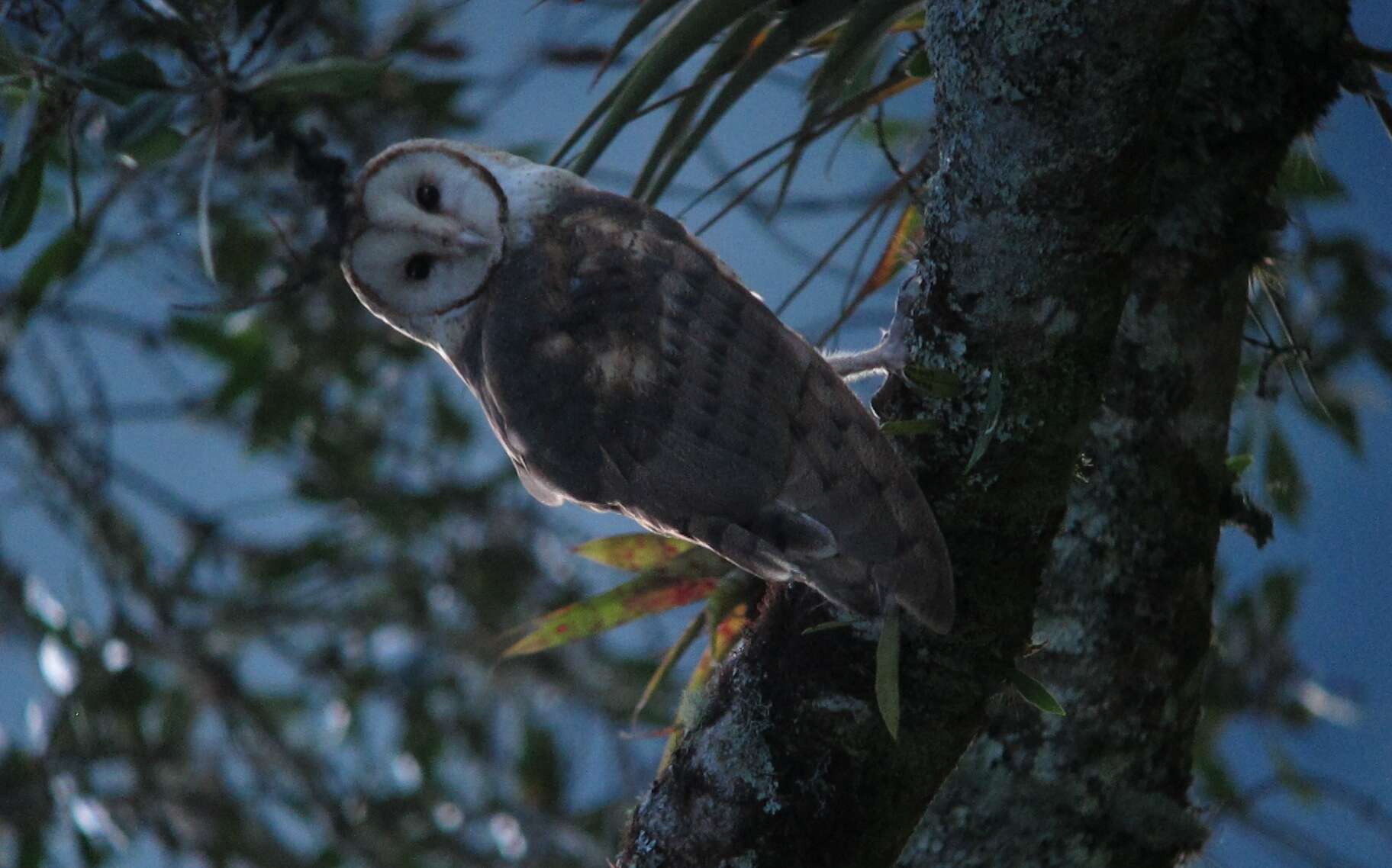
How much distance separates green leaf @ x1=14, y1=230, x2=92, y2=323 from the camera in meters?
2.85

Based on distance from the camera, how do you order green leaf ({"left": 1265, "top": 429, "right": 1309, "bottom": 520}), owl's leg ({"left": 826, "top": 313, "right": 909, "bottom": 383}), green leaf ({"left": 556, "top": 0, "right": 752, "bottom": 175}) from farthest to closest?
green leaf ({"left": 1265, "top": 429, "right": 1309, "bottom": 520}), green leaf ({"left": 556, "top": 0, "right": 752, "bottom": 175}), owl's leg ({"left": 826, "top": 313, "right": 909, "bottom": 383})

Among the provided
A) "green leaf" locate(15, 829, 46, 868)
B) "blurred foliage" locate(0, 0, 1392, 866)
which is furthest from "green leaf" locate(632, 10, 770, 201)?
"green leaf" locate(15, 829, 46, 868)

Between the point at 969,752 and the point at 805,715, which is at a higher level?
the point at 969,752

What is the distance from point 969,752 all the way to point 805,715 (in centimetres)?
37

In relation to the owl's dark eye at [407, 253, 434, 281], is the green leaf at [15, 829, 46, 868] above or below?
below

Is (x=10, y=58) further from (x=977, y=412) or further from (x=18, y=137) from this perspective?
(x=977, y=412)

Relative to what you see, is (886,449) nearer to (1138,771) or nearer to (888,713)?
(888,713)

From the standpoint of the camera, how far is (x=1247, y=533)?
5.84 feet

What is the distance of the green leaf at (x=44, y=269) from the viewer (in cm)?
285

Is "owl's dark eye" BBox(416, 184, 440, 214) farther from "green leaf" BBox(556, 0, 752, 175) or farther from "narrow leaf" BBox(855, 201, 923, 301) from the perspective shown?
"narrow leaf" BBox(855, 201, 923, 301)

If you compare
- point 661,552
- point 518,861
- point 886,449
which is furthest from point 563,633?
point 518,861

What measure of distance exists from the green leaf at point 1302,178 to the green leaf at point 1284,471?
1.68ft

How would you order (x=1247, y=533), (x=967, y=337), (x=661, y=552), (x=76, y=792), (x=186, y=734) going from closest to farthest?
1. (x=967, y=337)
2. (x=1247, y=533)
3. (x=661, y=552)
4. (x=76, y=792)
5. (x=186, y=734)

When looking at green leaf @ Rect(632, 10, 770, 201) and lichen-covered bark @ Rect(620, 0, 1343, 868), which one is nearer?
lichen-covered bark @ Rect(620, 0, 1343, 868)
